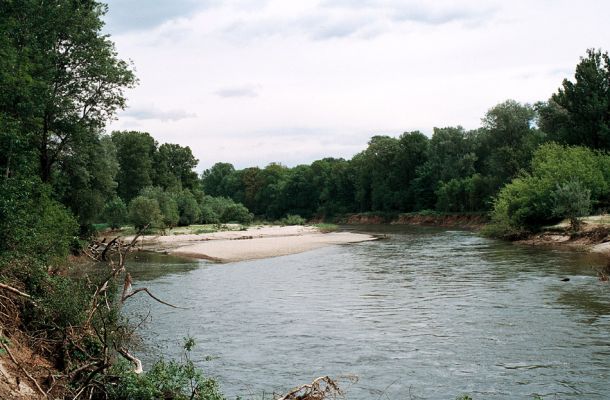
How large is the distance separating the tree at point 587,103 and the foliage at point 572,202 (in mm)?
17616

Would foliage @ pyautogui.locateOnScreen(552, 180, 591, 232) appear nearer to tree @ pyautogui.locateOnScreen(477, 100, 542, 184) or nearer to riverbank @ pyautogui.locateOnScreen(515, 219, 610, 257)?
riverbank @ pyautogui.locateOnScreen(515, 219, 610, 257)

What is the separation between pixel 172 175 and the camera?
110 m

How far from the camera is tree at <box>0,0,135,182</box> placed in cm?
3117

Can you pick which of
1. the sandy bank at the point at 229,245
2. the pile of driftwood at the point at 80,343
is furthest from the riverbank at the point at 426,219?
the pile of driftwood at the point at 80,343

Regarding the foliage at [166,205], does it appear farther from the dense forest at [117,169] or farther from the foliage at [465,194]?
the foliage at [465,194]

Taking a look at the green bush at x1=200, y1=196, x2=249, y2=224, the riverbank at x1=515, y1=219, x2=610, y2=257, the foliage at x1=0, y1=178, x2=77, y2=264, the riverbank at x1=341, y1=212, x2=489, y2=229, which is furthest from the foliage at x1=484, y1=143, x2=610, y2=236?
the green bush at x1=200, y1=196, x2=249, y2=224

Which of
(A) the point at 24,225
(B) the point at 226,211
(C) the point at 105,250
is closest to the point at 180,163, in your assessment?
(B) the point at 226,211

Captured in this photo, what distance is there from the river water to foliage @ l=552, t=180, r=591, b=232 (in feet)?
34.8

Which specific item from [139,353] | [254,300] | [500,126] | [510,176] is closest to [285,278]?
[254,300]

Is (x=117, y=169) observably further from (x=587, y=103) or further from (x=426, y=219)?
(x=426, y=219)

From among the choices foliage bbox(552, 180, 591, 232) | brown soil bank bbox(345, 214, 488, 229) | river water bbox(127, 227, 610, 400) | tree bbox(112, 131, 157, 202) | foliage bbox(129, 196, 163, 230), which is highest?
tree bbox(112, 131, 157, 202)

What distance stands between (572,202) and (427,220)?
57.0m

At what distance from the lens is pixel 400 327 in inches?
792

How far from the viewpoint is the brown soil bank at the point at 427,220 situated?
88.1 meters
